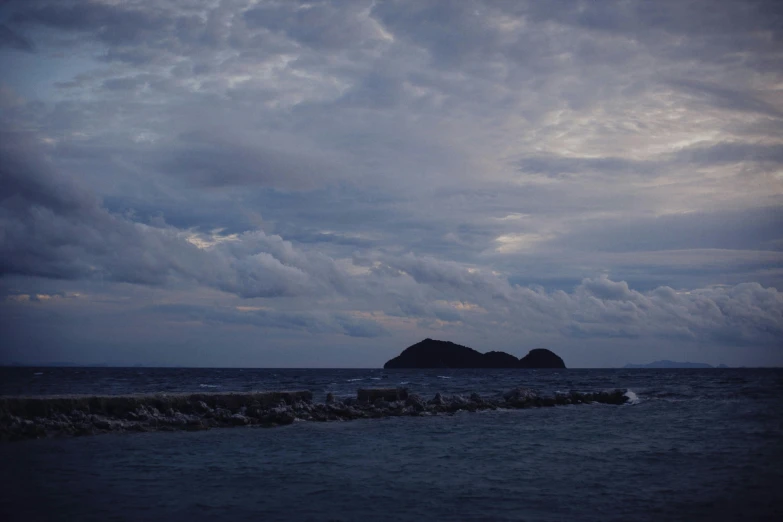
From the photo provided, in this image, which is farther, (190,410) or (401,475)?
(190,410)

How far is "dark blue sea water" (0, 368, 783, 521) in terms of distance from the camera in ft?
37.5

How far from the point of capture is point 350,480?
14305 millimetres

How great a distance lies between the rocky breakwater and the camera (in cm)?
2123

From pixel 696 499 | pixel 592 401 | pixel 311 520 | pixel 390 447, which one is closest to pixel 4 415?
pixel 390 447

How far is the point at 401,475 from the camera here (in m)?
15.0

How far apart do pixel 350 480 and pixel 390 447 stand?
5719mm

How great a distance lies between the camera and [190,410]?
26.3 metres

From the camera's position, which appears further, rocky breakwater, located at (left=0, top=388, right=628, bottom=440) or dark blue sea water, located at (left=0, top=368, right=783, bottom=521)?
rocky breakwater, located at (left=0, top=388, right=628, bottom=440)

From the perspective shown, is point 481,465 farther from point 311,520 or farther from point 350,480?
point 311,520

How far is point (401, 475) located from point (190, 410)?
1469 cm

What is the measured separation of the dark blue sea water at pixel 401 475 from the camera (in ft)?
37.5

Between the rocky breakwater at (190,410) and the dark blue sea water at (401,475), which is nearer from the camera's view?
the dark blue sea water at (401,475)

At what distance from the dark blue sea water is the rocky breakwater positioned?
1.47m

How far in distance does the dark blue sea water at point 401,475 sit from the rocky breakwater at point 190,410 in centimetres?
147
